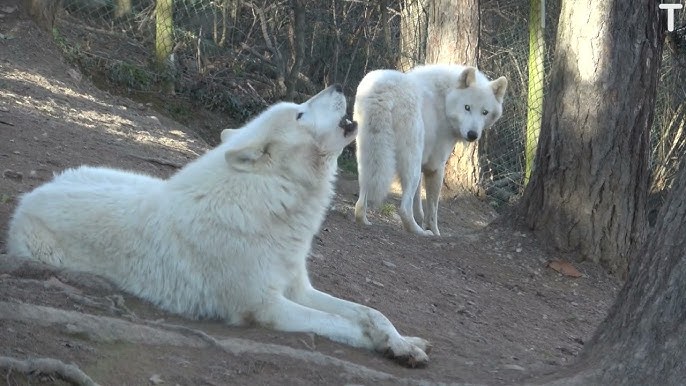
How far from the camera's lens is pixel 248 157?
169 inches

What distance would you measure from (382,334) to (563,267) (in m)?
3.63

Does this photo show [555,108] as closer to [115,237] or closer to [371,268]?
[371,268]

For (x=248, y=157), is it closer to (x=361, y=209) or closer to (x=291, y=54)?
(x=361, y=209)

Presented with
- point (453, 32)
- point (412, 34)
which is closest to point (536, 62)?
point (453, 32)

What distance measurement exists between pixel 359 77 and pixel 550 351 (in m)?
8.50

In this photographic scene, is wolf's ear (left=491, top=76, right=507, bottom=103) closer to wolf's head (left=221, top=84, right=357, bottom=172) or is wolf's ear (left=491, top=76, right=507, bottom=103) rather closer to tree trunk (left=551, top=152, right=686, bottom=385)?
wolf's head (left=221, top=84, right=357, bottom=172)

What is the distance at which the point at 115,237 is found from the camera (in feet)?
14.8

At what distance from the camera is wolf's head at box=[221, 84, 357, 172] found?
170 inches

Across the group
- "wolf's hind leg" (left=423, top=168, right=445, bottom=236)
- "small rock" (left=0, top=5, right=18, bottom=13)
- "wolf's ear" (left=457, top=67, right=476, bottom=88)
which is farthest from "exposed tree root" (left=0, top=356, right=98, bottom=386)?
"small rock" (left=0, top=5, right=18, bottom=13)

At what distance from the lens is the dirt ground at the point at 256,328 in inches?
138

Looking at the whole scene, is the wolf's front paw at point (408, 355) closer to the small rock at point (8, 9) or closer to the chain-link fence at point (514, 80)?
the chain-link fence at point (514, 80)

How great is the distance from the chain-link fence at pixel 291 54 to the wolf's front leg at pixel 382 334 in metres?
7.38

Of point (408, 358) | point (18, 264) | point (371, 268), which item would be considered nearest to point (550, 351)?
point (371, 268)

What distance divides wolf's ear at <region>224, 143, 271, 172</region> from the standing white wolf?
12.1 feet
